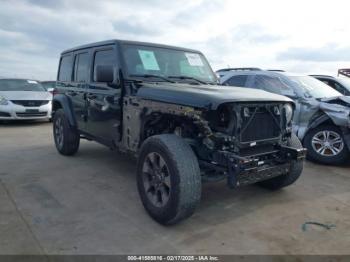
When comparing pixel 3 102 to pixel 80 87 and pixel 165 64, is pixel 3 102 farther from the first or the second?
pixel 165 64

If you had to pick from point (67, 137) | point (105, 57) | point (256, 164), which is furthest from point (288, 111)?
point (67, 137)

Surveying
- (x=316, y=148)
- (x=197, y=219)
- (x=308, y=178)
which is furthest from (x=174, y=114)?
(x=316, y=148)

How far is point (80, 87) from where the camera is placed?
5.61 m

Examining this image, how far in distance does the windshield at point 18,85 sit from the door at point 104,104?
722 centimetres

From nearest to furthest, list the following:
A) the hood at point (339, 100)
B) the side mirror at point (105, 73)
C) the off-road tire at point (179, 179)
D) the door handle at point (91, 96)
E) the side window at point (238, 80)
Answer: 1. the off-road tire at point (179, 179)
2. the side mirror at point (105, 73)
3. the door handle at point (91, 96)
4. the hood at point (339, 100)
5. the side window at point (238, 80)

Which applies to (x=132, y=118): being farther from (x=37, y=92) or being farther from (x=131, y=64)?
(x=37, y=92)

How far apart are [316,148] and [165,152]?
390cm

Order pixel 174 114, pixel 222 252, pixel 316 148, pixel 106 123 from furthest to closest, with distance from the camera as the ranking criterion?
pixel 316 148
pixel 106 123
pixel 174 114
pixel 222 252

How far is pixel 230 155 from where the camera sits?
3.33 m

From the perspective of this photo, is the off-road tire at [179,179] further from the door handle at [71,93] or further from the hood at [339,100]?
the hood at [339,100]

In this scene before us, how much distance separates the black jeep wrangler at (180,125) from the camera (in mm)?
3330

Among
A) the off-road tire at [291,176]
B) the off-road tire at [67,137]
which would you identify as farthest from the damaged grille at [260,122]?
the off-road tire at [67,137]

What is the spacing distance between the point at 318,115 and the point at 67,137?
4.62m

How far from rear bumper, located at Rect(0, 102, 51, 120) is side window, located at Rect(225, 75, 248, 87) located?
245 inches
